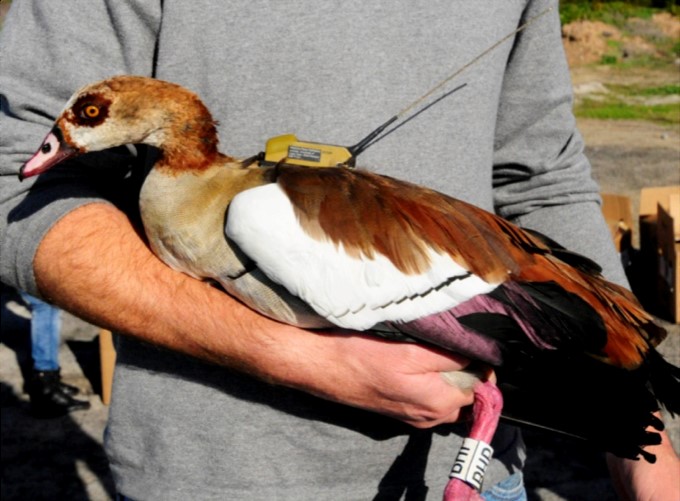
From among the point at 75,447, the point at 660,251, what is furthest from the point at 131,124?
the point at 660,251

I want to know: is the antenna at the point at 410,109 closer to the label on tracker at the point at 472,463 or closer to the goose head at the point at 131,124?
the goose head at the point at 131,124

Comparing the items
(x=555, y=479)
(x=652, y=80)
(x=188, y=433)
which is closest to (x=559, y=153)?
(x=188, y=433)

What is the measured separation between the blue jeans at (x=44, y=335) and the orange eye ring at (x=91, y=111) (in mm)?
4444

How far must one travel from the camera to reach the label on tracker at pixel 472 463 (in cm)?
170

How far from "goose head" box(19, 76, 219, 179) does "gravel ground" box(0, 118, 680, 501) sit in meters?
2.88

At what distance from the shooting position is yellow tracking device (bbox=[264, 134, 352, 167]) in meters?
1.77

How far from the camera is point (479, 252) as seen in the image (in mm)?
1763

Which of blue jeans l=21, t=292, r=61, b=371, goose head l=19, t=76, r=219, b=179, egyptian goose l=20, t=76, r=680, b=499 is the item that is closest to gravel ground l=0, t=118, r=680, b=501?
blue jeans l=21, t=292, r=61, b=371

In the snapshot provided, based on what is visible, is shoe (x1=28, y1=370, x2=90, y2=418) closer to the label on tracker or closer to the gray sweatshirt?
the gray sweatshirt

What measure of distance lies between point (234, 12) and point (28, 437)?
184 inches

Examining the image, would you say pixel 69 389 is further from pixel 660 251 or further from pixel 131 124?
pixel 131 124

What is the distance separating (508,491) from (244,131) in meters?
0.99

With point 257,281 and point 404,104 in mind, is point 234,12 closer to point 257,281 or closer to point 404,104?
point 404,104

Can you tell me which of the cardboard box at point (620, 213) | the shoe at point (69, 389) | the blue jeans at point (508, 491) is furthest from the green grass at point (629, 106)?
the blue jeans at point (508, 491)
